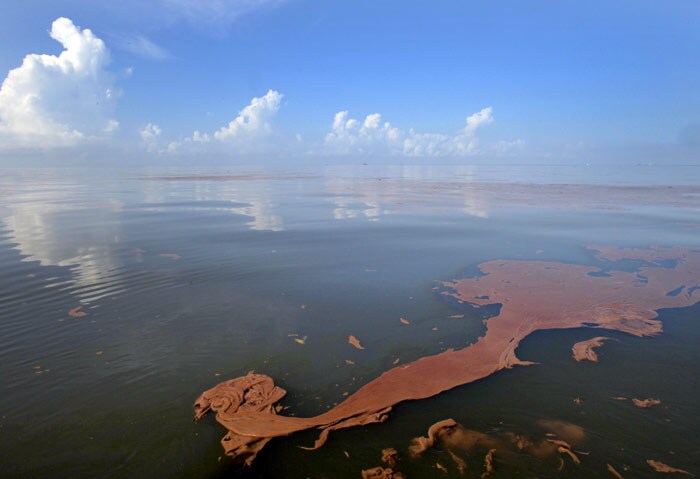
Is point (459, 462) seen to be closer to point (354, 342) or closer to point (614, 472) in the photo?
point (614, 472)

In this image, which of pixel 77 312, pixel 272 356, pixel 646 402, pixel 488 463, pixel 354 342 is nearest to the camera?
pixel 488 463

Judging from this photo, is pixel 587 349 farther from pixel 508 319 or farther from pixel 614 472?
pixel 614 472

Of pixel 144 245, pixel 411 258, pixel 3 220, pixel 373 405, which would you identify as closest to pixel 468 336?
pixel 373 405

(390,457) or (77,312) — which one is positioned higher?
(77,312)

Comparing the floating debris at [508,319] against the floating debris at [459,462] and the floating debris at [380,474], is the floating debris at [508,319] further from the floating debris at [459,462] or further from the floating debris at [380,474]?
→ the floating debris at [459,462]

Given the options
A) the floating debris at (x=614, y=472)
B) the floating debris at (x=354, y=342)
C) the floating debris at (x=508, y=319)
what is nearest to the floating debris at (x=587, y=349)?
the floating debris at (x=508, y=319)

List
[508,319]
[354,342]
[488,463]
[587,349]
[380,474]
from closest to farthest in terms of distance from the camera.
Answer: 1. [380,474]
2. [488,463]
3. [587,349]
4. [354,342]
5. [508,319]

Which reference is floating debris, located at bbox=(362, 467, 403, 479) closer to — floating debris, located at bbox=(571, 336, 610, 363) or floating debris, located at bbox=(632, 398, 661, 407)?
floating debris, located at bbox=(632, 398, 661, 407)

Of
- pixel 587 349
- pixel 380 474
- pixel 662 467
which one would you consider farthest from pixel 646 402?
pixel 380 474

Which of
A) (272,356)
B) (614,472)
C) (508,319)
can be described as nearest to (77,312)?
(272,356)

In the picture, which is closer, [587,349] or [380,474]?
[380,474]

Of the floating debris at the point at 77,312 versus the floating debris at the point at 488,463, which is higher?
the floating debris at the point at 77,312
